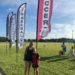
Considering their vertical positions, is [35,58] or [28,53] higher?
[28,53]

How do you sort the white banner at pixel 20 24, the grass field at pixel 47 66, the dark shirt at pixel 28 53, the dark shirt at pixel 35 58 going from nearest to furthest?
1. the dark shirt at pixel 35 58
2. the dark shirt at pixel 28 53
3. the grass field at pixel 47 66
4. the white banner at pixel 20 24

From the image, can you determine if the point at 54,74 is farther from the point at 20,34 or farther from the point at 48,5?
the point at 20,34

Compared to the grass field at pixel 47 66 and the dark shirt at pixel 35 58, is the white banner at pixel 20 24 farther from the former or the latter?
the dark shirt at pixel 35 58

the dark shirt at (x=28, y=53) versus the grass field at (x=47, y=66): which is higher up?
the dark shirt at (x=28, y=53)

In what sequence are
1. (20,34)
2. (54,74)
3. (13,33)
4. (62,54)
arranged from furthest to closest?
(62,54), (13,33), (20,34), (54,74)


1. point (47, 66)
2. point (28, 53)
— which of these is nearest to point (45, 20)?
point (28, 53)

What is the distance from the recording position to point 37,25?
663 inches

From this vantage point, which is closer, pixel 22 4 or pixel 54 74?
pixel 54 74

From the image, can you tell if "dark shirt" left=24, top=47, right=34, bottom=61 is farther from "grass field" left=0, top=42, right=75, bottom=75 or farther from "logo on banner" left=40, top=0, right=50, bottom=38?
"grass field" left=0, top=42, right=75, bottom=75

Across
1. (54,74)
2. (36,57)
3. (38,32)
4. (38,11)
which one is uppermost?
(38,11)

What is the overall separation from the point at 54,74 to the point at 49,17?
343cm

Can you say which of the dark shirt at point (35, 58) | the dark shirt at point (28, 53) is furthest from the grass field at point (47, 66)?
the dark shirt at point (35, 58)

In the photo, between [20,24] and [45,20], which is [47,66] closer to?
[20,24]

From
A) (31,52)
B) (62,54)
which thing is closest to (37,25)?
(31,52)
